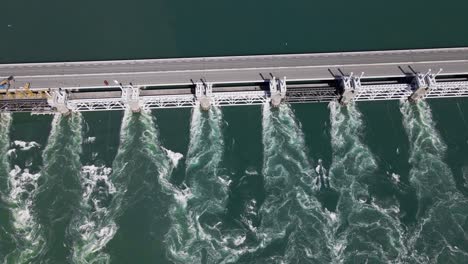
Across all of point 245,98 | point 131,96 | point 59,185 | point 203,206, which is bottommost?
point 203,206

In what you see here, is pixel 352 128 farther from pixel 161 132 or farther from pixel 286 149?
pixel 161 132

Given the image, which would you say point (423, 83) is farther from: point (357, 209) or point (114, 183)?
point (114, 183)

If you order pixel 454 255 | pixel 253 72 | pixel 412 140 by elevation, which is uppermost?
pixel 253 72

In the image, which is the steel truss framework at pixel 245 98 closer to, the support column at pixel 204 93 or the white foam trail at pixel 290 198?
the support column at pixel 204 93

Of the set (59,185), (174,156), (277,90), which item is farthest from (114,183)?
(277,90)

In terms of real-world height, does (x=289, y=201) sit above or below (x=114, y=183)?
below

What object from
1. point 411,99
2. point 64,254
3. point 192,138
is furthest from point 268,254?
point 411,99

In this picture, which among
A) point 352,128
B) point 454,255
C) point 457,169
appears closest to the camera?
point 454,255
